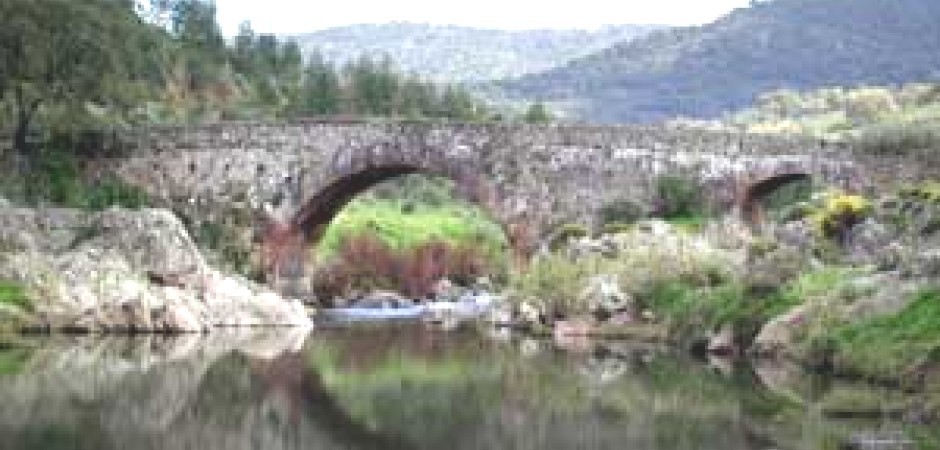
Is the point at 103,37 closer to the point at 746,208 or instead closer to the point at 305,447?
the point at 746,208

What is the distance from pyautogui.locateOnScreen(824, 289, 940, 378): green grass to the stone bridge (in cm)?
4179

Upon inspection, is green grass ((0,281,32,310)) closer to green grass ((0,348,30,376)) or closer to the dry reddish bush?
green grass ((0,348,30,376))

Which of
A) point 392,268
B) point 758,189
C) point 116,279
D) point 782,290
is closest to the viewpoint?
point 782,290

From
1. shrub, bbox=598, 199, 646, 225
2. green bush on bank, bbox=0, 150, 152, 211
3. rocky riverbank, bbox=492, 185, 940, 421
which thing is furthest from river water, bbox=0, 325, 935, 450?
shrub, bbox=598, 199, 646, 225

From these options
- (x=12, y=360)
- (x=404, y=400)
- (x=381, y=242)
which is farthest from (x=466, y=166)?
(x=404, y=400)

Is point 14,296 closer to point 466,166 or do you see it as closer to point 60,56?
point 60,56

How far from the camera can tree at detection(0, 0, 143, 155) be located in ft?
232

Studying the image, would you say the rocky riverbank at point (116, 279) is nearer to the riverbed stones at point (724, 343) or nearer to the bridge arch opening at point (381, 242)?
the riverbed stones at point (724, 343)

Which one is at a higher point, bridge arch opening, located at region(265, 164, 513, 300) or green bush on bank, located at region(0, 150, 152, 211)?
green bush on bank, located at region(0, 150, 152, 211)

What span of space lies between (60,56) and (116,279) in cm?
2032

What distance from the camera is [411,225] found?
123 metres

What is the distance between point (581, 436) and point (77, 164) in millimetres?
60049

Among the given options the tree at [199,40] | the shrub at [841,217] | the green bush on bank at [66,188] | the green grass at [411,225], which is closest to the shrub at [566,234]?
the green bush on bank at [66,188]

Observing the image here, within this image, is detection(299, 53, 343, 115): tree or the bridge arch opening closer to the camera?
the bridge arch opening
